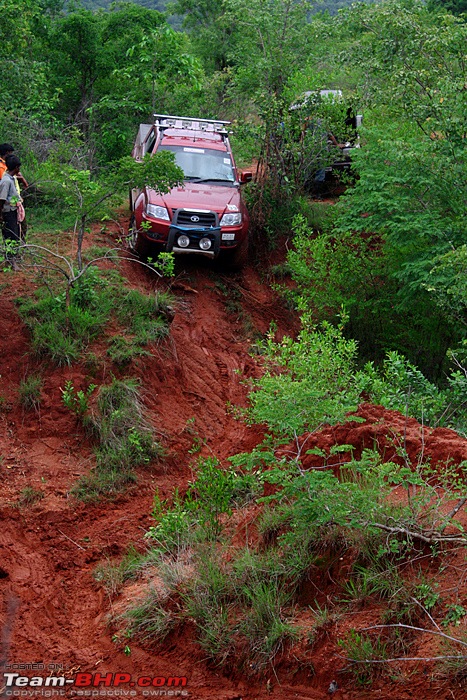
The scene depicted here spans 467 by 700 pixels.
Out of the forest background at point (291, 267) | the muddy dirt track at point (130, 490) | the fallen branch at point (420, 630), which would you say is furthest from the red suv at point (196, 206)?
the fallen branch at point (420, 630)

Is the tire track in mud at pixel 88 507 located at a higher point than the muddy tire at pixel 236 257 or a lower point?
lower

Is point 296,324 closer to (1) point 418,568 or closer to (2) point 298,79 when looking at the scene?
(2) point 298,79

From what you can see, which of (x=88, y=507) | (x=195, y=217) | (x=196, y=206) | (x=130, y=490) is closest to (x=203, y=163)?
(x=196, y=206)

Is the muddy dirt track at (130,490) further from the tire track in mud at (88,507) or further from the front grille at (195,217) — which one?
the front grille at (195,217)

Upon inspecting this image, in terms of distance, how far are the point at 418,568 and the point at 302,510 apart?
79 centimetres

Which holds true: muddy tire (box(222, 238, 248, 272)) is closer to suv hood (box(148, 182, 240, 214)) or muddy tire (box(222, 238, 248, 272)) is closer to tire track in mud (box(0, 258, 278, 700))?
tire track in mud (box(0, 258, 278, 700))

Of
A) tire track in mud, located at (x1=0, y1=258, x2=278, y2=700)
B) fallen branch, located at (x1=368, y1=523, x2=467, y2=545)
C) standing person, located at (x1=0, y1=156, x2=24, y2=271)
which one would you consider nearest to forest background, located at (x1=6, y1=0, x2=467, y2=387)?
standing person, located at (x1=0, y1=156, x2=24, y2=271)

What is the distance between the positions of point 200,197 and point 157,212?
2.48 ft

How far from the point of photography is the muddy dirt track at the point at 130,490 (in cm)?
483

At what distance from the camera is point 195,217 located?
11.2 metres

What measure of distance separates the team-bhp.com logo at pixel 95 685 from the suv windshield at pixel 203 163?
8.50m

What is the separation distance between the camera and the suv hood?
36.9 feet

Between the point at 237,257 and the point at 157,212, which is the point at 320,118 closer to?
the point at 237,257

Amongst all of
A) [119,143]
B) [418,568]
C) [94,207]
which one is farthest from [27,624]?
[119,143]
